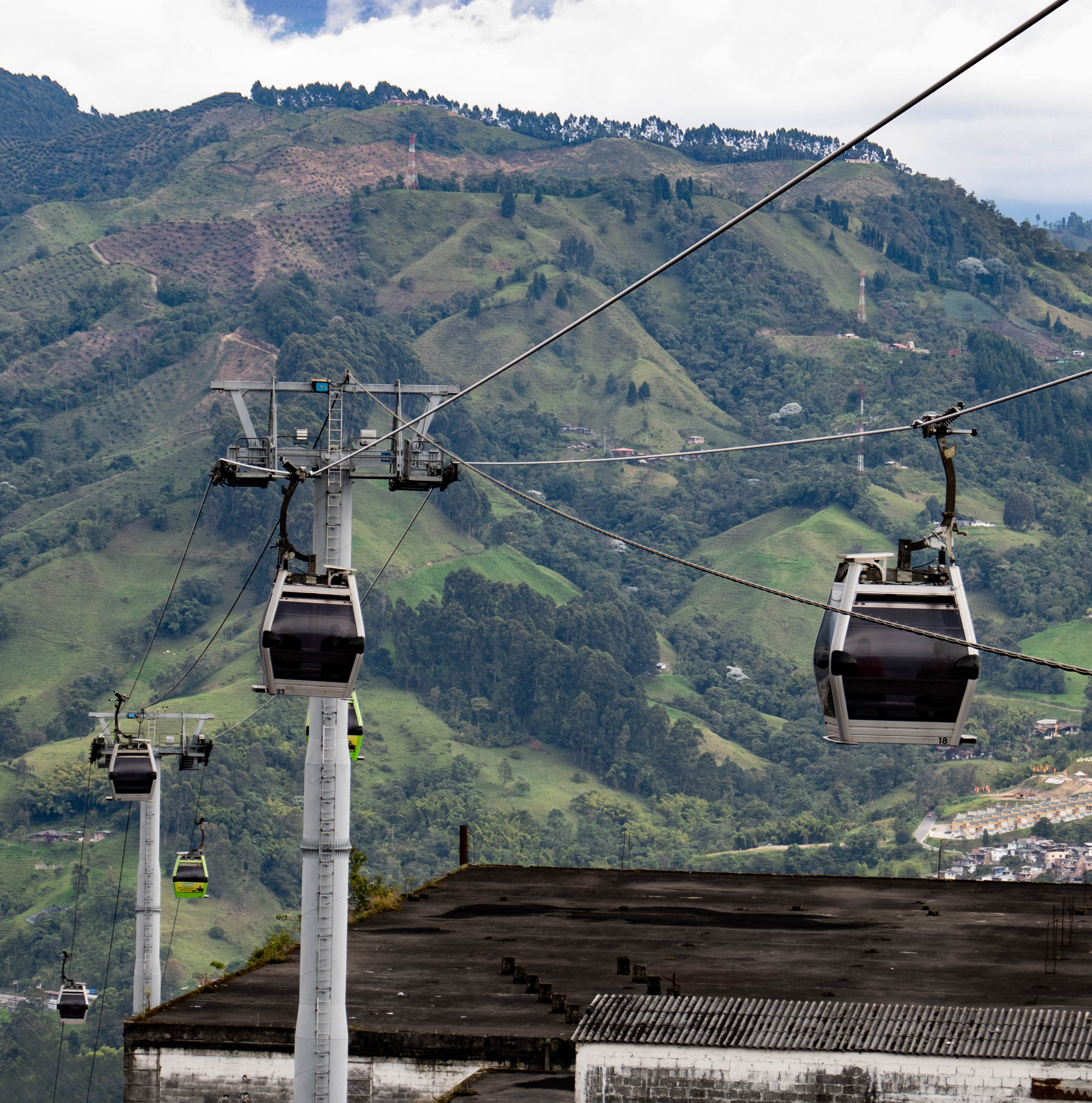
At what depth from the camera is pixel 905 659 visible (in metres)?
16.0

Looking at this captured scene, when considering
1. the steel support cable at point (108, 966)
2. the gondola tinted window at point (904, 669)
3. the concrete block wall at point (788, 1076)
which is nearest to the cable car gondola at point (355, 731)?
the concrete block wall at point (788, 1076)

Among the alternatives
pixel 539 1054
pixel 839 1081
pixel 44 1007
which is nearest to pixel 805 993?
pixel 539 1054

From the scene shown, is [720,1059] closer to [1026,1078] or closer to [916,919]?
[1026,1078]

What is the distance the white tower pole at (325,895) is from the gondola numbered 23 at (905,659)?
6781mm

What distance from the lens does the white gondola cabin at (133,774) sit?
46750 millimetres

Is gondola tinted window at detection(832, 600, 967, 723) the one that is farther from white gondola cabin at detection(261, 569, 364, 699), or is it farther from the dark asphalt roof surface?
the dark asphalt roof surface

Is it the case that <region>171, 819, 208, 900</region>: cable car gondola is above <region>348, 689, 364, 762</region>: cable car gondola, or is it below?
below

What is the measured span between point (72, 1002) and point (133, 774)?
10668 mm

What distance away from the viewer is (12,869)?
Answer: 648 ft

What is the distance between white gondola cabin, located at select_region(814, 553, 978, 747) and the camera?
52.5 feet

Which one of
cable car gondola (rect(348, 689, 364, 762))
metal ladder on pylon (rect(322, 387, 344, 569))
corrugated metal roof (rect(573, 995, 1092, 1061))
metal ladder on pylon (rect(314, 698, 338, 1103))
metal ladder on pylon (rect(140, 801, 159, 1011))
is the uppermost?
metal ladder on pylon (rect(322, 387, 344, 569))

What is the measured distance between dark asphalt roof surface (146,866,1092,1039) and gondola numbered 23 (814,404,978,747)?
45.7ft

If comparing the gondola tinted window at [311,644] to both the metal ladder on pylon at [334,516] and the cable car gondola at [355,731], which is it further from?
the cable car gondola at [355,731]

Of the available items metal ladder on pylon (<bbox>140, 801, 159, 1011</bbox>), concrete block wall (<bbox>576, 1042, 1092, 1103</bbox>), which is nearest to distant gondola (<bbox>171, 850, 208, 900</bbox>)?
metal ladder on pylon (<bbox>140, 801, 159, 1011</bbox>)
